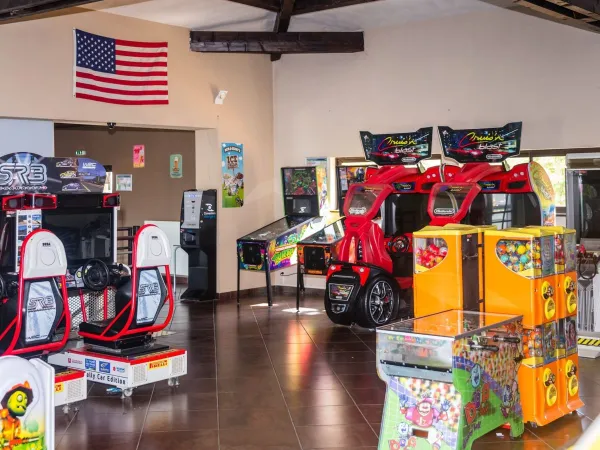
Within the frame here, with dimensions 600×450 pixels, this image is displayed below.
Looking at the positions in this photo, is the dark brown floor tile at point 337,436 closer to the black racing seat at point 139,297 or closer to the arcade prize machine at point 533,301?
the arcade prize machine at point 533,301

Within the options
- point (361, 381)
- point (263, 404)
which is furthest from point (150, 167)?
Answer: point (263, 404)

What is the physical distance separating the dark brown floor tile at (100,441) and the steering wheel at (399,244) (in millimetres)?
5045

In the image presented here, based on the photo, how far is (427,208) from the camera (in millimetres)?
9445

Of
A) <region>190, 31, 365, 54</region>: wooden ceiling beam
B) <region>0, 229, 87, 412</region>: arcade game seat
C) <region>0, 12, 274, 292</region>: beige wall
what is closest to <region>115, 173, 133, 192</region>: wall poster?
<region>0, 12, 274, 292</region>: beige wall

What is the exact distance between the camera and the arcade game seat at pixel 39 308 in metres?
5.72

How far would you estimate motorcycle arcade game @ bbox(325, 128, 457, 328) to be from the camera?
9.02 metres

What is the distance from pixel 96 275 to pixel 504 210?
16.6 ft

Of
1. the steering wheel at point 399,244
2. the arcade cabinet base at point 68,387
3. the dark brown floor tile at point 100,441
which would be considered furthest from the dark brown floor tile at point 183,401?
the steering wheel at point 399,244

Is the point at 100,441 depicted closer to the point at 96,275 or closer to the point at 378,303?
the point at 96,275

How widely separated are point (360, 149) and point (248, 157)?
1.73 m

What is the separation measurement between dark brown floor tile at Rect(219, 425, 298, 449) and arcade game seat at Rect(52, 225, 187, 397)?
1255 millimetres

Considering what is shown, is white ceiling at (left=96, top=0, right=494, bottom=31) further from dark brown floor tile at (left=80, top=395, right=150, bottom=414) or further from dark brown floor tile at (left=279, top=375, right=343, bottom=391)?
dark brown floor tile at (left=80, top=395, right=150, bottom=414)

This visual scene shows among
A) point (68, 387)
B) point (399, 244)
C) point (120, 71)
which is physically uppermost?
point (120, 71)

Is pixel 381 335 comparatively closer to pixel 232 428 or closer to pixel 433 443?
pixel 433 443
